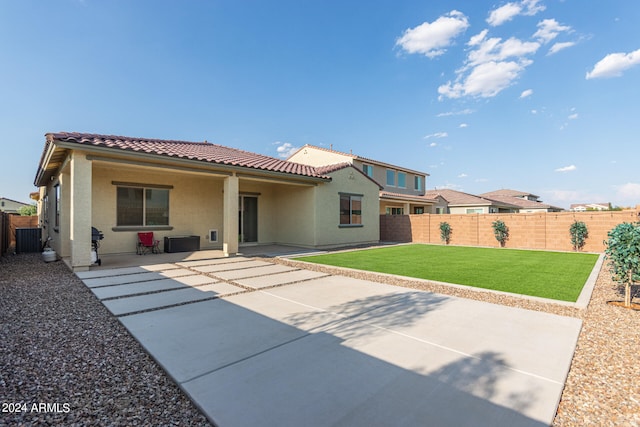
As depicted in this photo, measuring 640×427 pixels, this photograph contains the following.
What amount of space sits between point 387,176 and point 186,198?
694 inches

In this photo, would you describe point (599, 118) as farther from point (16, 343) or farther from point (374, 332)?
point (16, 343)

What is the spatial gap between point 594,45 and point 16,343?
20184mm

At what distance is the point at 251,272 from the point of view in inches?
327

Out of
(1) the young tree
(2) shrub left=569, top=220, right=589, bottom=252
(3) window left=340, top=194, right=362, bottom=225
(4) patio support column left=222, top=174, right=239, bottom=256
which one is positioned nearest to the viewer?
(1) the young tree

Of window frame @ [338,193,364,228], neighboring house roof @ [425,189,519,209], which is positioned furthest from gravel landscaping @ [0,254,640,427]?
neighboring house roof @ [425,189,519,209]

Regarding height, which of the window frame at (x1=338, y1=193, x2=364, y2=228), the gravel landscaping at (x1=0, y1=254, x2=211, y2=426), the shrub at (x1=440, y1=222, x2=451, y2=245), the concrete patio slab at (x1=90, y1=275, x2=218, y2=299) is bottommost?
the gravel landscaping at (x1=0, y1=254, x2=211, y2=426)

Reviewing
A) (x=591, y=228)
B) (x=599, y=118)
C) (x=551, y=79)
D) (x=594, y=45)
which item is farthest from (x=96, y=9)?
(x=599, y=118)

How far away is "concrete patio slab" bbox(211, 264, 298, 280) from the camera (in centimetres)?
772

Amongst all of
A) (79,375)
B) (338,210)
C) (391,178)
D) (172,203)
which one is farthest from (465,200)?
(79,375)

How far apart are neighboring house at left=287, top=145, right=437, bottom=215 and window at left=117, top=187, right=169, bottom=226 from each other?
13.5 metres

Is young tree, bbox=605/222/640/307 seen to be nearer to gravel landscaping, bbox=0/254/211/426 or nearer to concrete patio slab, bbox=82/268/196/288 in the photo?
gravel landscaping, bbox=0/254/211/426

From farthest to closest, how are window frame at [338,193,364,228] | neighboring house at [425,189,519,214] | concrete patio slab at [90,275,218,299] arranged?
neighboring house at [425,189,519,214] → window frame at [338,193,364,228] → concrete patio slab at [90,275,218,299]

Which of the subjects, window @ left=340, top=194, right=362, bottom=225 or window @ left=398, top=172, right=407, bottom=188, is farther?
window @ left=398, top=172, right=407, bottom=188

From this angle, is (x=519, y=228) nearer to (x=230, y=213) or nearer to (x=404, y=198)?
(x=404, y=198)
